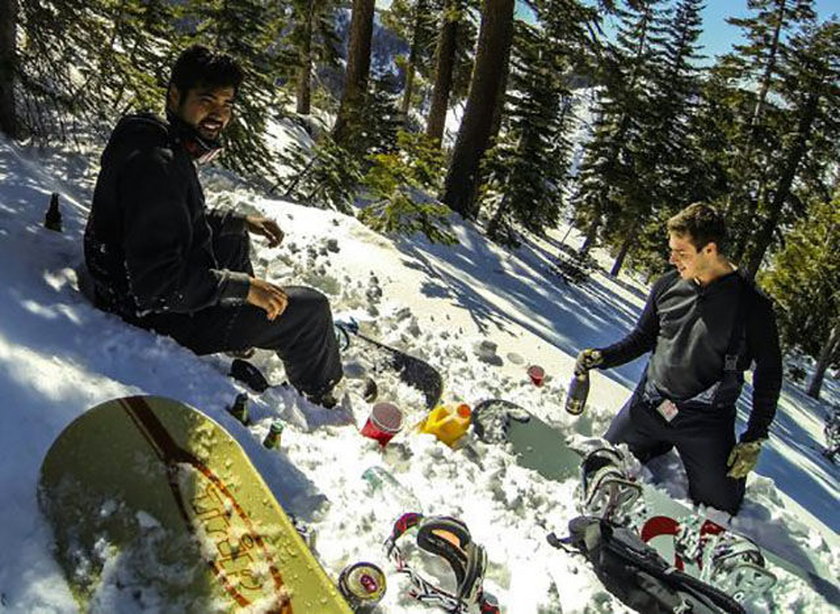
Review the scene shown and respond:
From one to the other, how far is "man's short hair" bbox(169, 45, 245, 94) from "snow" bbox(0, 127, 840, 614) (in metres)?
1.33

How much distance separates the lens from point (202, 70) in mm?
3051

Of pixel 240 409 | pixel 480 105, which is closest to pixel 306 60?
pixel 480 105

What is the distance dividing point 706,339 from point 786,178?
21.7 m

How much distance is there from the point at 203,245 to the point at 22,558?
1.70 m

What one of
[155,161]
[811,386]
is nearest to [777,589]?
[155,161]

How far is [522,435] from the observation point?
4.48 meters

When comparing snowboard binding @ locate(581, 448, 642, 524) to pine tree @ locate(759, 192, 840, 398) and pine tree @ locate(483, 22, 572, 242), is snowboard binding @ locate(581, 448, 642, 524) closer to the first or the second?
pine tree @ locate(483, 22, 572, 242)

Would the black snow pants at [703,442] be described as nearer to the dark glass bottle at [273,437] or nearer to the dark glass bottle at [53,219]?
the dark glass bottle at [273,437]

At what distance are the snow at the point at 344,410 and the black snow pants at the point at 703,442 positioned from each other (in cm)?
22

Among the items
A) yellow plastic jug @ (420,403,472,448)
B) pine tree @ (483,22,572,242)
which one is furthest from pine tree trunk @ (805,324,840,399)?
yellow plastic jug @ (420,403,472,448)

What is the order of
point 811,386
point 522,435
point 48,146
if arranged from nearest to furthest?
point 522,435, point 48,146, point 811,386

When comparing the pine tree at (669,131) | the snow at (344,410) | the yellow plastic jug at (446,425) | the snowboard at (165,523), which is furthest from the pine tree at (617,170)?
the snowboard at (165,523)

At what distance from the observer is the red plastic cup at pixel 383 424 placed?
3684mm

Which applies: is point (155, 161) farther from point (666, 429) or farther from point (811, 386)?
point (811, 386)
